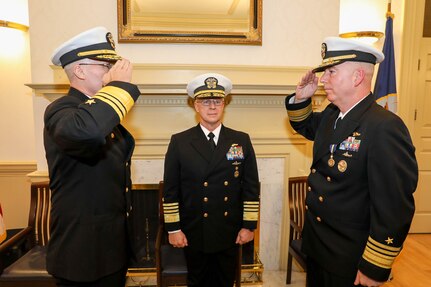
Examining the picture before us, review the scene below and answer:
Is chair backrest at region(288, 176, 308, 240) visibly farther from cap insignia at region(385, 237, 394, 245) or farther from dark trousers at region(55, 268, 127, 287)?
dark trousers at region(55, 268, 127, 287)

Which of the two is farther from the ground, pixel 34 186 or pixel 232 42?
pixel 232 42

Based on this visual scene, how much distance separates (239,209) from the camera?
2.10 meters

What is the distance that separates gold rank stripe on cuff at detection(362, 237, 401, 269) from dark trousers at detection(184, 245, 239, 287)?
97cm

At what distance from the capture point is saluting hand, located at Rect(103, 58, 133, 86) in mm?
1223

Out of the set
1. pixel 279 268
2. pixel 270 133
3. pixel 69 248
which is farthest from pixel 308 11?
pixel 69 248

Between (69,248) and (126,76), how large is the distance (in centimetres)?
76

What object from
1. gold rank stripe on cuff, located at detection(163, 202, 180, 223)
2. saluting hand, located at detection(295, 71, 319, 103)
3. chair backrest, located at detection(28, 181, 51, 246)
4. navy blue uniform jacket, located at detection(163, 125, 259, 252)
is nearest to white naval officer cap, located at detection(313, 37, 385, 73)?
saluting hand, located at detection(295, 71, 319, 103)

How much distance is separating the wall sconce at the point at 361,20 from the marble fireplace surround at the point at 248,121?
983mm

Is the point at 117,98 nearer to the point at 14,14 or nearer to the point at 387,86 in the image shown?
the point at 14,14

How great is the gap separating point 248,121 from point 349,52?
1.40 m

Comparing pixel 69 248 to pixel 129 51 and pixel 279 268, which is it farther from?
pixel 279 268

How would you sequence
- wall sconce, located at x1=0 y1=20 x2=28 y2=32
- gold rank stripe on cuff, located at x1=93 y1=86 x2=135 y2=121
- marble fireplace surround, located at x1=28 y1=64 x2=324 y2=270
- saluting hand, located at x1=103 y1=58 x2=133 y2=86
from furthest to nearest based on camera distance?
wall sconce, located at x1=0 y1=20 x2=28 y2=32 < marble fireplace surround, located at x1=28 y1=64 x2=324 y2=270 < saluting hand, located at x1=103 y1=58 x2=133 y2=86 < gold rank stripe on cuff, located at x1=93 y1=86 x2=135 y2=121

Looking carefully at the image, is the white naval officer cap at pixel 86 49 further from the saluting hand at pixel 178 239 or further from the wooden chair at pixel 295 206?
the wooden chair at pixel 295 206

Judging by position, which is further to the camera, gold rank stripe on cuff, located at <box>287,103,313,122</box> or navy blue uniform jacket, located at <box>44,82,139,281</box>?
gold rank stripe on cuff, located at <box>287,103,313,122</box>
